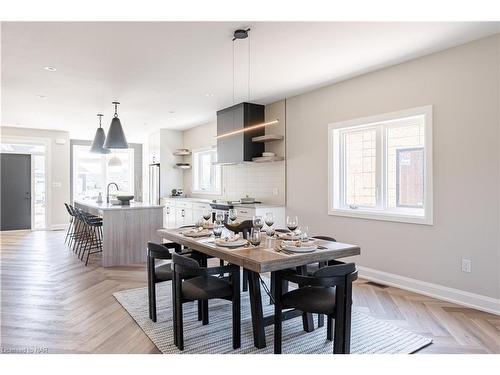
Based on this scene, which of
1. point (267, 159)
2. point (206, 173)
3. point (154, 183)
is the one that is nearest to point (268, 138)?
point (267, 159)

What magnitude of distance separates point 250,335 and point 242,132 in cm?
378

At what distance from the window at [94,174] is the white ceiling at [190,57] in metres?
4.50

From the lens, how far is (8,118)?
286 inches

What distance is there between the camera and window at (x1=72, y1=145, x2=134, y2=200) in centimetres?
1031

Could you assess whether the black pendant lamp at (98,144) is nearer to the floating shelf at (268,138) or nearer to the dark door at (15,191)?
the floating shelf at (268,138)

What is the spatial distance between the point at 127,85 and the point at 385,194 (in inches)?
153

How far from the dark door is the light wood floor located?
4.37 metres

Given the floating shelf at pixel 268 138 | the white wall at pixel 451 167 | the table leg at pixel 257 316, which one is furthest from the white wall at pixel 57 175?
the table leg at pixel 257 316

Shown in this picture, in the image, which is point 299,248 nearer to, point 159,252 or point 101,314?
point 159,252

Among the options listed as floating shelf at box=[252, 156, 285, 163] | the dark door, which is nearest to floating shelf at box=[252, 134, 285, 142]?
floating shelf at box=[252, 156, 285, 163]

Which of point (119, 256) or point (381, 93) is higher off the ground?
point (381, 93)

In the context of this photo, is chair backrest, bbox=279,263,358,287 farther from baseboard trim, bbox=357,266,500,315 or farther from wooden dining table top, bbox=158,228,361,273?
baseboard trim, bbox=357,266,500,315
